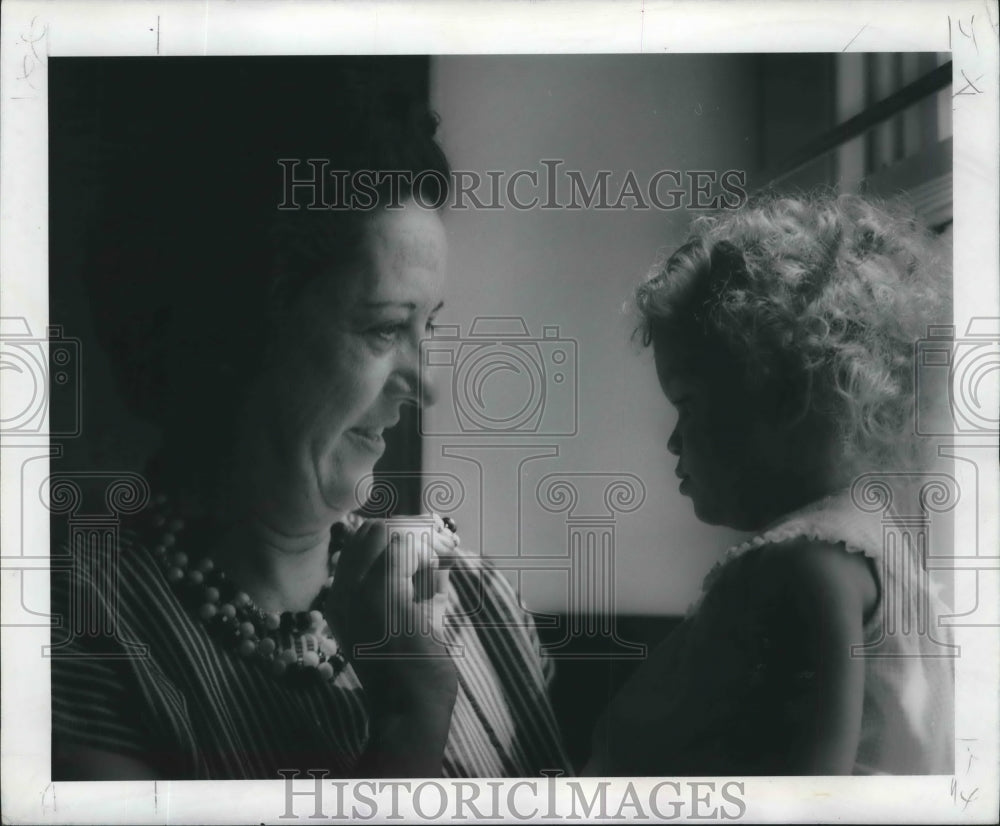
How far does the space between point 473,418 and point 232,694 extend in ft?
1.50

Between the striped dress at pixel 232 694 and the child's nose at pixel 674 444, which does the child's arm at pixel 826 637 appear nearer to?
the child's nose at pixel 674 444

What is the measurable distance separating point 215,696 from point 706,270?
81cm

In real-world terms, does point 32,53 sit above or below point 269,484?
above

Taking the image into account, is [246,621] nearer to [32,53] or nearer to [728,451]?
[728,451]

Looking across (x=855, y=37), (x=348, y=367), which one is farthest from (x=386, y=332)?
(x=855, y=37)

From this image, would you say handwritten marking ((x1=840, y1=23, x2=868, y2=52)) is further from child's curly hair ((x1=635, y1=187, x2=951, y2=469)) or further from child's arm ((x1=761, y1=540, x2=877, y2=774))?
child's arm ((x1=761, y1=540, x2=877, y2=774))

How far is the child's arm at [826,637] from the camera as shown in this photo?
1022 millimetres

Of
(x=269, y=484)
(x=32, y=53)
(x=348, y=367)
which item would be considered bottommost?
(x=269, y=484)

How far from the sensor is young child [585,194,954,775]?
1.02 m

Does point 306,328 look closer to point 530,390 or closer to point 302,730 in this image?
point 530,390

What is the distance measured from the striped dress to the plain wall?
88mm

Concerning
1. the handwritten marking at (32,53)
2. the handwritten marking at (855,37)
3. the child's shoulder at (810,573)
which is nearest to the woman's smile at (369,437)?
the child's shoulder at (810,573)

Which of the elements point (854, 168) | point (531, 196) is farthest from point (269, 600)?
point (854, 168)

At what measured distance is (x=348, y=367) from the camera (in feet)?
3.36
